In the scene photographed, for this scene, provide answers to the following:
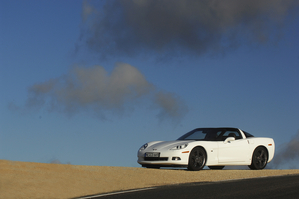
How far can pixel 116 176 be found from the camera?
39.9 feet

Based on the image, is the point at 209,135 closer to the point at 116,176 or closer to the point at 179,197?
the point at 116,176

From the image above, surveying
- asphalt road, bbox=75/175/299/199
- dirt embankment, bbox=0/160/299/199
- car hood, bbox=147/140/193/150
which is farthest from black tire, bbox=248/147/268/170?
asphalt road, bbox=75/175/299/199

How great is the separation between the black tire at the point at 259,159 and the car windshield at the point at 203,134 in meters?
1.62

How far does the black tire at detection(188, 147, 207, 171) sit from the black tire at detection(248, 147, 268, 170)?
91.3 inches

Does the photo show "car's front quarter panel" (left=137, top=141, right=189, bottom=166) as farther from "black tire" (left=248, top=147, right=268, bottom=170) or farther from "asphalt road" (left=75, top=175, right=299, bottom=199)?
"asphalt road" (left=75, top=175, right=299, bottom=199)

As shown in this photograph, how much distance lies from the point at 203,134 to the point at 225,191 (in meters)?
6.38

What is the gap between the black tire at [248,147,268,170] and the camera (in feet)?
50.6

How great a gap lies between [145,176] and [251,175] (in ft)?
11.1

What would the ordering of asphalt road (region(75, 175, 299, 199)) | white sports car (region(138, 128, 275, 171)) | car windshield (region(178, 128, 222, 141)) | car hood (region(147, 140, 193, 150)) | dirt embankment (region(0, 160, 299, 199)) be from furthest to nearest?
car windshield (region(178, 128, 222, 141)), car hood (region(147, 140, 193, 150)), white sports car (region(138, 128, 275, 171)), dirt embankment (region(0, 160, 299, 199)), asphalt road (region(75, 175, 299, 199))

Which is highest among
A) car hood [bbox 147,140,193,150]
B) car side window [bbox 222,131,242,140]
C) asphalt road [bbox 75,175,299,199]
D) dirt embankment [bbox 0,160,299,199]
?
car side window [bbox 222,131,242,140]

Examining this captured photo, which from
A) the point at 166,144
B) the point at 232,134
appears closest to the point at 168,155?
the point at 166,144

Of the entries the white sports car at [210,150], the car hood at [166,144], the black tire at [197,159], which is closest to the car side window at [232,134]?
the white sports car at [210,150]

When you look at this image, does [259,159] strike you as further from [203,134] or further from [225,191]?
[225,191]

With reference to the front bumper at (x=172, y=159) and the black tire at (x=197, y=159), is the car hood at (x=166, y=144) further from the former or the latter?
the black tire at (x=197, y=159)
